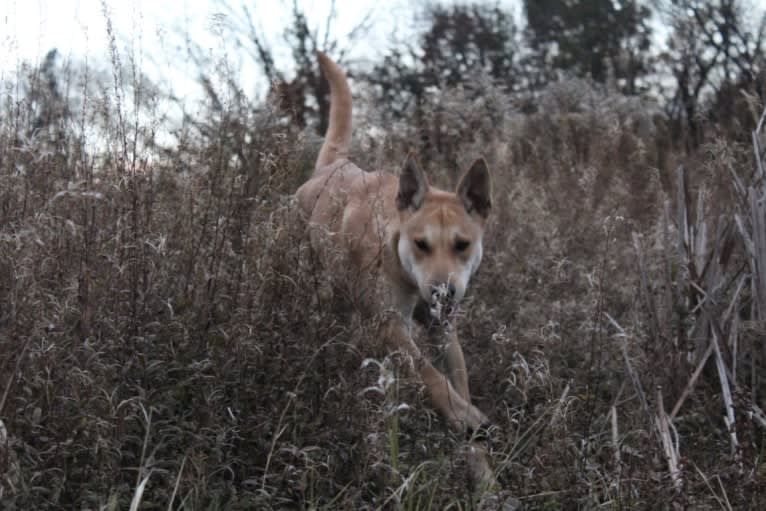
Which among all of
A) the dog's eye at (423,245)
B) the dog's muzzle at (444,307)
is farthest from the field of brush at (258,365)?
the dog's eye at (423,245)

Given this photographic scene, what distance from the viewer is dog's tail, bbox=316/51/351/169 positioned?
5.72 m

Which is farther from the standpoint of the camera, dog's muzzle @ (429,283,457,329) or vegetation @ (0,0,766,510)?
dog's muzzle @ (429,283,457,329)

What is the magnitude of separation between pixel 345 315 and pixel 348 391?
1.77 ft

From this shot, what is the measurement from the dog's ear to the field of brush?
73 centimetres

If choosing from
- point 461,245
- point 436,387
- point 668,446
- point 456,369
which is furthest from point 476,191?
point 668,446

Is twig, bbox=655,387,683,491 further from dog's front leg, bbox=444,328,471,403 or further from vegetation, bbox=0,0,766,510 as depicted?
dog's front leg, bbox=444,328,471,403

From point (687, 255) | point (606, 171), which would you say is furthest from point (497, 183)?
point (687, 255)

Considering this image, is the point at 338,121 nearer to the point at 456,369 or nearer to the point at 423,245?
the point at 423,245

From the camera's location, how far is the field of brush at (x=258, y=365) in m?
2.68

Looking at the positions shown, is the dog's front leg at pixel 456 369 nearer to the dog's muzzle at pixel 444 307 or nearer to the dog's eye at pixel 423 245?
the dog's muzzle at pixel 444 307

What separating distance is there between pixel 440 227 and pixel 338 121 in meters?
1.82

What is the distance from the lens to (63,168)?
401 centimetres

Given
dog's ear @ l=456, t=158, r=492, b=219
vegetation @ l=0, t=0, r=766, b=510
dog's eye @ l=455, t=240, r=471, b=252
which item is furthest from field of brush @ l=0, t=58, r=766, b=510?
dog's ear @ l=456, t=158, r=492, b=219

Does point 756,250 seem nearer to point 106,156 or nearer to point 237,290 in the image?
point 237,290
